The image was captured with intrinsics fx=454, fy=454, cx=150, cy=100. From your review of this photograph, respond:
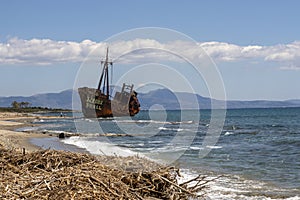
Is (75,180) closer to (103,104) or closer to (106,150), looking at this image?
(106,150)

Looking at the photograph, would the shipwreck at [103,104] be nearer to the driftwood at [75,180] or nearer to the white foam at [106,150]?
the white foam at [106,150]

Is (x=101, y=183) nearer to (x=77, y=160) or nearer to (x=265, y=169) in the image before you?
(x=77, y=160)

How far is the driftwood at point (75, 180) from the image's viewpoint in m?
5.75

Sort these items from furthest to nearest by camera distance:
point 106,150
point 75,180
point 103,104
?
point 103,104 < point 106,150 < point 75,180

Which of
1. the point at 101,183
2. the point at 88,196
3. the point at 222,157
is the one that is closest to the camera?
the point at 88,196

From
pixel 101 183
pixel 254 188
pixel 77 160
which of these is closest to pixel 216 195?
pixel 254 188

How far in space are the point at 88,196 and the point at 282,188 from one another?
1066 centimetres

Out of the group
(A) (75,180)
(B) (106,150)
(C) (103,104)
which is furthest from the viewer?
(C) (103,104)

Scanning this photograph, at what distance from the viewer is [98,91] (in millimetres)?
76125

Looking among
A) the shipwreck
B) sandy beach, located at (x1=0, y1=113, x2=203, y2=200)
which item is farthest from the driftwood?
the shipwreck

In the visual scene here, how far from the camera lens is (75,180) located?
19.9 feet

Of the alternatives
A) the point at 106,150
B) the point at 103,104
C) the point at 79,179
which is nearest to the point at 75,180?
the point at 79,179

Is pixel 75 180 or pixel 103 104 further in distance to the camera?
pixel 103 104

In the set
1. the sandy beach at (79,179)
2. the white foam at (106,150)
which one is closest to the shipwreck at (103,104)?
the white foam at (106,150)
